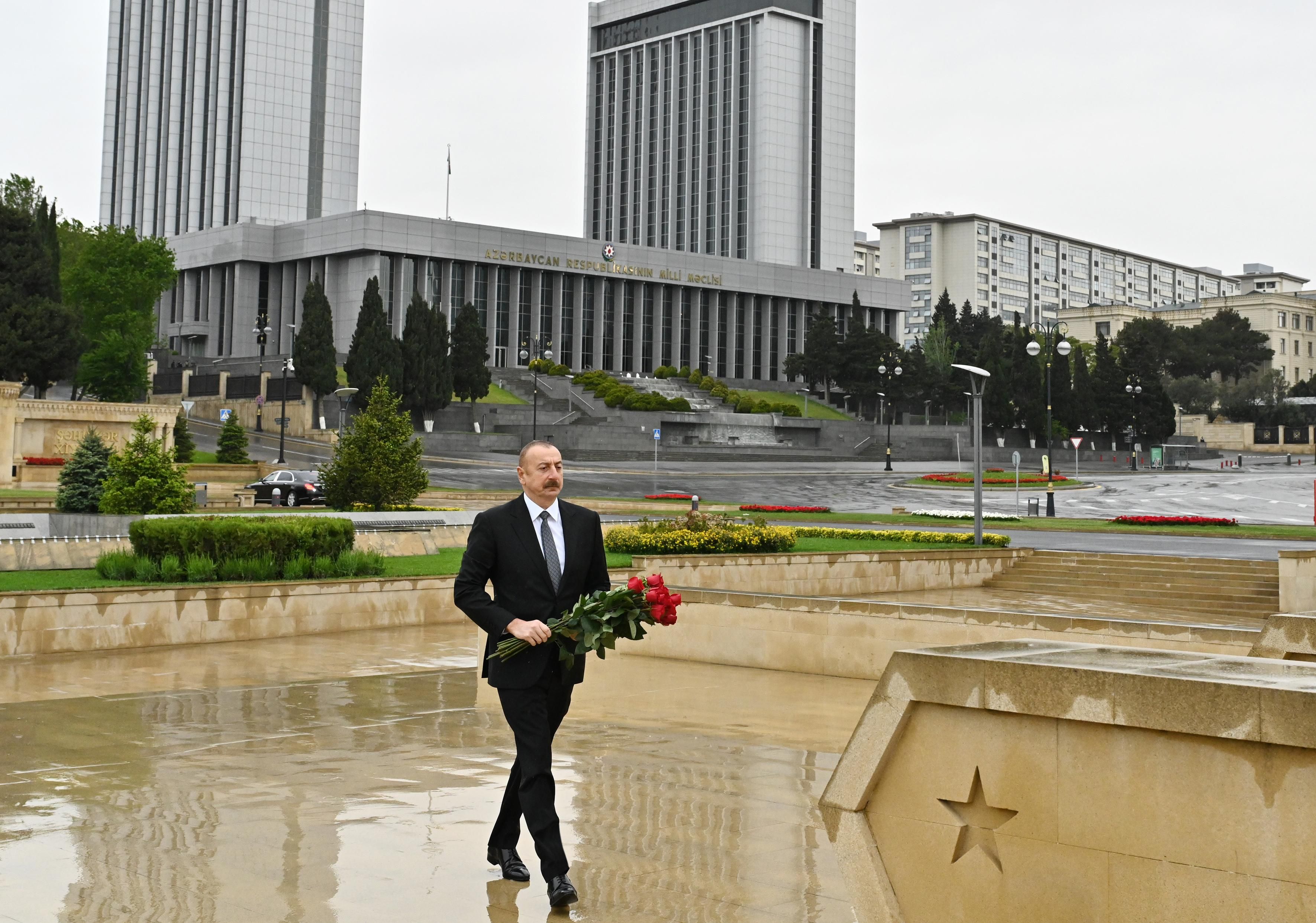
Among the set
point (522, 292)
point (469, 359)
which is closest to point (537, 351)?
point (522, 292)

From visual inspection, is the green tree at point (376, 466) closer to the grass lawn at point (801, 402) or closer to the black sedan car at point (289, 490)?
the black sedan car at point (289, 490)

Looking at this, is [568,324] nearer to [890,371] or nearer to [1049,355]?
[890,371]

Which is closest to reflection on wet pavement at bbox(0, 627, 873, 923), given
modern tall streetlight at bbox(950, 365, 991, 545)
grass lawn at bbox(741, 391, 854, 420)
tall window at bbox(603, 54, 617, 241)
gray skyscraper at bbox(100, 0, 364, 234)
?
modern tall streetlight at bbox(950, 365, 991, 545)

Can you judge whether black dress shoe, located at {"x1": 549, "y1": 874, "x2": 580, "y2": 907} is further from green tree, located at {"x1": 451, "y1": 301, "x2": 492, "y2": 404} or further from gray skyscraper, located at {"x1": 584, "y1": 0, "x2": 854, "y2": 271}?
gray skyscraper, located at {"x1": 584, "y1": 0, "x2": 854, "y2": 271}

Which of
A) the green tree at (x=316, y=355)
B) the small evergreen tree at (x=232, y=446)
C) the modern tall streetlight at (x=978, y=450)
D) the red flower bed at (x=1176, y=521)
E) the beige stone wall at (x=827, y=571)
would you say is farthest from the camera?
the green tree at (x=316, y=355)

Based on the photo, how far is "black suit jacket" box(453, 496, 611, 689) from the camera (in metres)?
5.37

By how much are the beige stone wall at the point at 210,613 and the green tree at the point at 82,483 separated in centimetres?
1198

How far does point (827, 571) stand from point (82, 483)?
15.4m

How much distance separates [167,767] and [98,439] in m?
22.7

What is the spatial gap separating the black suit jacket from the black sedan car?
106 ft

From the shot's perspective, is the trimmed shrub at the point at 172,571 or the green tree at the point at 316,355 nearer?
the trimmed shrub at the point at 172,571

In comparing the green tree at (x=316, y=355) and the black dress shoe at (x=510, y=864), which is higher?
the green tree at (x=316, y=355)

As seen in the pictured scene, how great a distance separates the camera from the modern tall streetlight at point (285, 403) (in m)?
51.3

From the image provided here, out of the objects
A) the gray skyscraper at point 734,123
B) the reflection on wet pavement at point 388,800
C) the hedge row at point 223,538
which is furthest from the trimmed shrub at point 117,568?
the gray skyscraper at point 734,123
